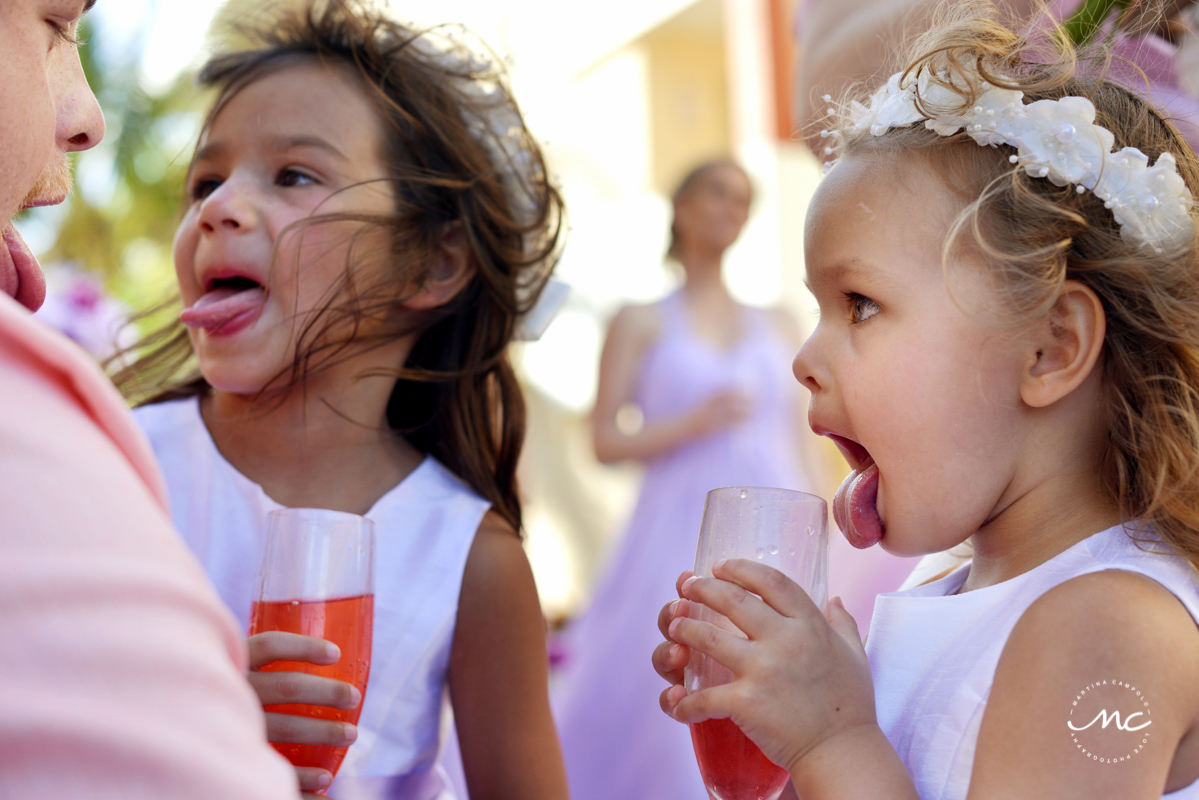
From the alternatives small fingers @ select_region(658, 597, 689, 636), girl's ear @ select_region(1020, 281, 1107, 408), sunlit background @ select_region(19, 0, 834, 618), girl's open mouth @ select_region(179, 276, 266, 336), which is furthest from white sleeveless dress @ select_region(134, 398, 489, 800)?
sunlit background @ select_region(19, 0, 834, 618)

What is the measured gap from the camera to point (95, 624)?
561 mm

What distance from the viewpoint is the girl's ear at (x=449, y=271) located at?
197cm

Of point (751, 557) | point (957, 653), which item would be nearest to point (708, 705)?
point (751, 557)

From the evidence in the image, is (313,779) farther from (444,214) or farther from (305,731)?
(444,214)

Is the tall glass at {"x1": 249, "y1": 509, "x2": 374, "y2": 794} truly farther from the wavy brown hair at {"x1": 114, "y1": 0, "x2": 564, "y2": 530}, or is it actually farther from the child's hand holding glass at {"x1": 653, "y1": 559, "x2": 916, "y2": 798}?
the wavy brown hair at {"x1": 114, "y1": 0, "x2": 564, "y2": 530}

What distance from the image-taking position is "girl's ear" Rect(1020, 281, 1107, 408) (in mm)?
1196

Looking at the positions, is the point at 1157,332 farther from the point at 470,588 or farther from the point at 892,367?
the point at 470,588

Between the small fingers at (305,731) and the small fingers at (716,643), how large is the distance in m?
0.40

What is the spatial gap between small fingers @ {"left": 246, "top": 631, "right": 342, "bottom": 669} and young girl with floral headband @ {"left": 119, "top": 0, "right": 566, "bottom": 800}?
493 millimetres

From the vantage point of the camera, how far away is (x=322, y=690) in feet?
3.77

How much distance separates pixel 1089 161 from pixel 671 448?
341 centimetres

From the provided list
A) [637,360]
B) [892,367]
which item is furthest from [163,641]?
[637,360]

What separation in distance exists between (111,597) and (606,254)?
35.1 feet

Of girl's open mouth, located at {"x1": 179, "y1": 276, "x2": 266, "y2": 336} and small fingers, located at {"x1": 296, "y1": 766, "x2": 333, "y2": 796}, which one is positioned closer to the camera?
small fingers, located at {"x1": 296, "y1": 766, "x2": 333, "y2": 796}
